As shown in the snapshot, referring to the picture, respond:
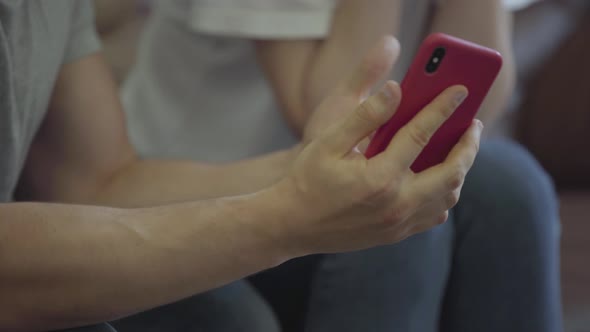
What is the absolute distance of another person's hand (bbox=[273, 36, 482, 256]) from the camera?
464mm

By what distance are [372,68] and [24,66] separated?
28 cm

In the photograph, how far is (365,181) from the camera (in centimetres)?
46

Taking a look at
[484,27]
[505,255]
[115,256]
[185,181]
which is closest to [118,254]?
[115,256]

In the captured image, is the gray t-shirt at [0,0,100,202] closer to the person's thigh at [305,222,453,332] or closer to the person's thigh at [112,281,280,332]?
the person's thigh at [112,281,280,332]

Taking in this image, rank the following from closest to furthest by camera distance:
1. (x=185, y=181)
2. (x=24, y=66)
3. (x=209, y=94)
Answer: (x=24, y=66) < (x=185, y=181) < (x=209, y=94)

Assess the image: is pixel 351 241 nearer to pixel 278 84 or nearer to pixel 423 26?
pixel 278 84

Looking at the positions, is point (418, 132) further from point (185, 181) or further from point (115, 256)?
point (185, 181)

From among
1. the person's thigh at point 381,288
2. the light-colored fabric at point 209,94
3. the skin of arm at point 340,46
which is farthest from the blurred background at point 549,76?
the person's thigh at point 381,288

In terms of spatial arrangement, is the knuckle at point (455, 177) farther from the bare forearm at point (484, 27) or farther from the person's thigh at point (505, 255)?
the bare forearm at point (484, 27)

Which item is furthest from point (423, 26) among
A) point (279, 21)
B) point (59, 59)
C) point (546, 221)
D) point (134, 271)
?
point (134, 271)

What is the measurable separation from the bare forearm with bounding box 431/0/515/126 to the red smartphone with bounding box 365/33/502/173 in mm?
332

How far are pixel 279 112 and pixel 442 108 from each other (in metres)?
0.44

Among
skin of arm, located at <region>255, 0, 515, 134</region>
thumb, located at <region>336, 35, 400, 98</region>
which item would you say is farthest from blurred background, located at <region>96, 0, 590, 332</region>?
thumb, located at <region>336, 35, 400, 98</region>

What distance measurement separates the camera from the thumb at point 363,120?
0.47 m
